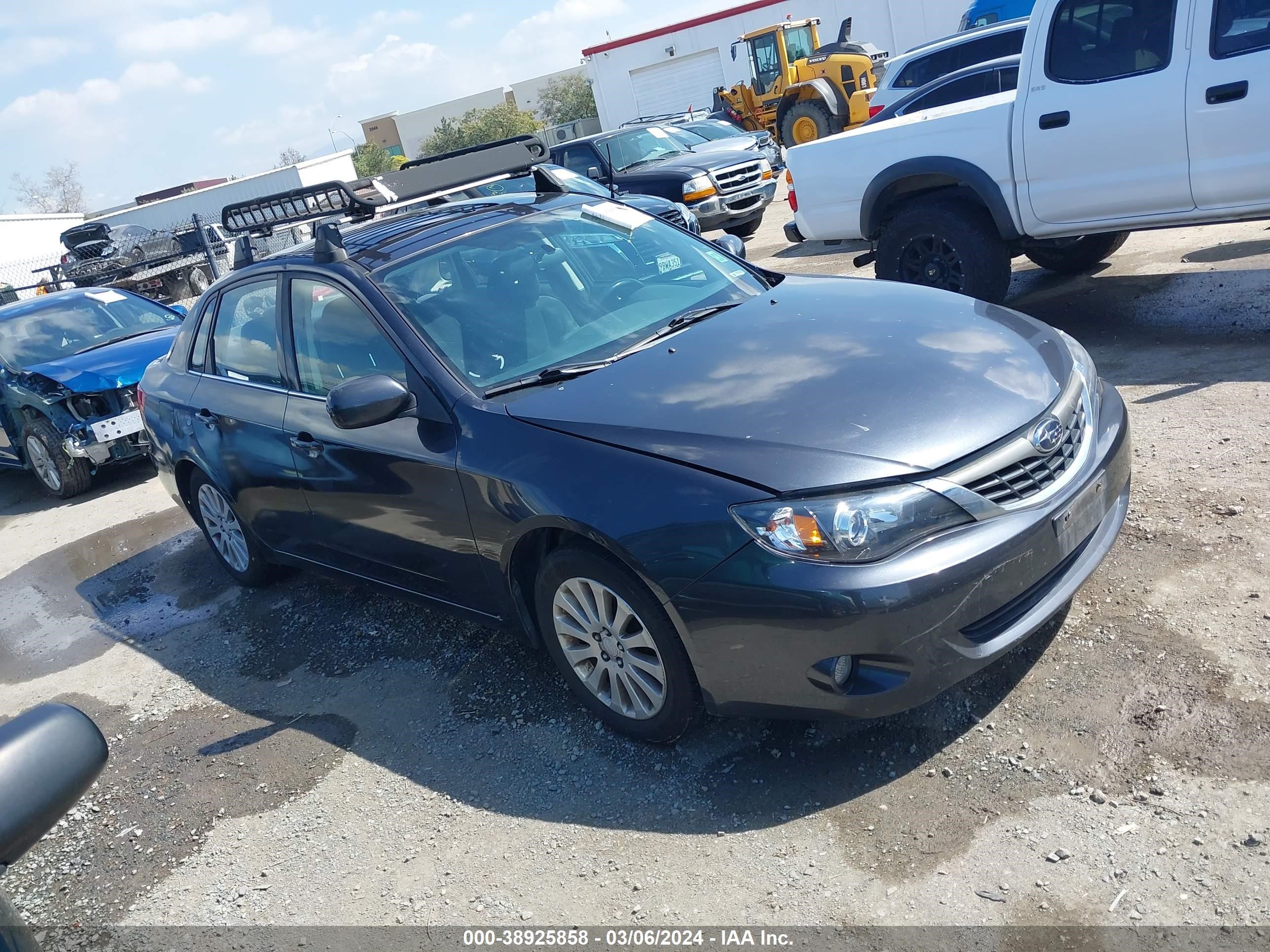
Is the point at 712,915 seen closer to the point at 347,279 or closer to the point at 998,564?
the point at 998,564

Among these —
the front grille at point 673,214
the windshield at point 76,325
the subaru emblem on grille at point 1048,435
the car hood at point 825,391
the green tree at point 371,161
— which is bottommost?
the subaru emblem on grille at point 1048,435

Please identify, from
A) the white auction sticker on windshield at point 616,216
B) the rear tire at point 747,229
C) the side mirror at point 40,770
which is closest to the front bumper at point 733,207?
the rear tire at point 747,229

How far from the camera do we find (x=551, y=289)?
4.17 meters

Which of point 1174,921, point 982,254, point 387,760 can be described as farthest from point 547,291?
point 982,254

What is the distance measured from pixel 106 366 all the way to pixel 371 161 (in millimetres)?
67361

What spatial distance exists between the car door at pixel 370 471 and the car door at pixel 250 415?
164mm

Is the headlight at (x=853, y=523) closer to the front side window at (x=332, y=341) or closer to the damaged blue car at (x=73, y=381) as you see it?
the front side window at (x=332, y=341)

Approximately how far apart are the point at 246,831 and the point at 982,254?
565 centimetres

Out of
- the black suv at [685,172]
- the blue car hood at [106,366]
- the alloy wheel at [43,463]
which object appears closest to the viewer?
the blue car hood at [106,366]

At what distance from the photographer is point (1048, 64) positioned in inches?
253

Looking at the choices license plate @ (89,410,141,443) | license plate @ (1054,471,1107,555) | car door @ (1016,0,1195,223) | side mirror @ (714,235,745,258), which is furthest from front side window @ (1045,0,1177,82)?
license plate @ (89,410,141,443)

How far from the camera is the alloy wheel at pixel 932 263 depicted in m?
7.13

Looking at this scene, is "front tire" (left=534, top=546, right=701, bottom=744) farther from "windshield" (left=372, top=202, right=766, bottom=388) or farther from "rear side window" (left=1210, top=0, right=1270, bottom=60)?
"rear side window" (left=1210, top=0, right=1270, bottom=60)

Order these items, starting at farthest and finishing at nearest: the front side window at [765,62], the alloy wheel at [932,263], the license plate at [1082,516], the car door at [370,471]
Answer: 1. the front side window at [765,62]
2. the alloy wheel at [932,263]
3. the car door at [370,471]
4. the license plate at [1082,516]
